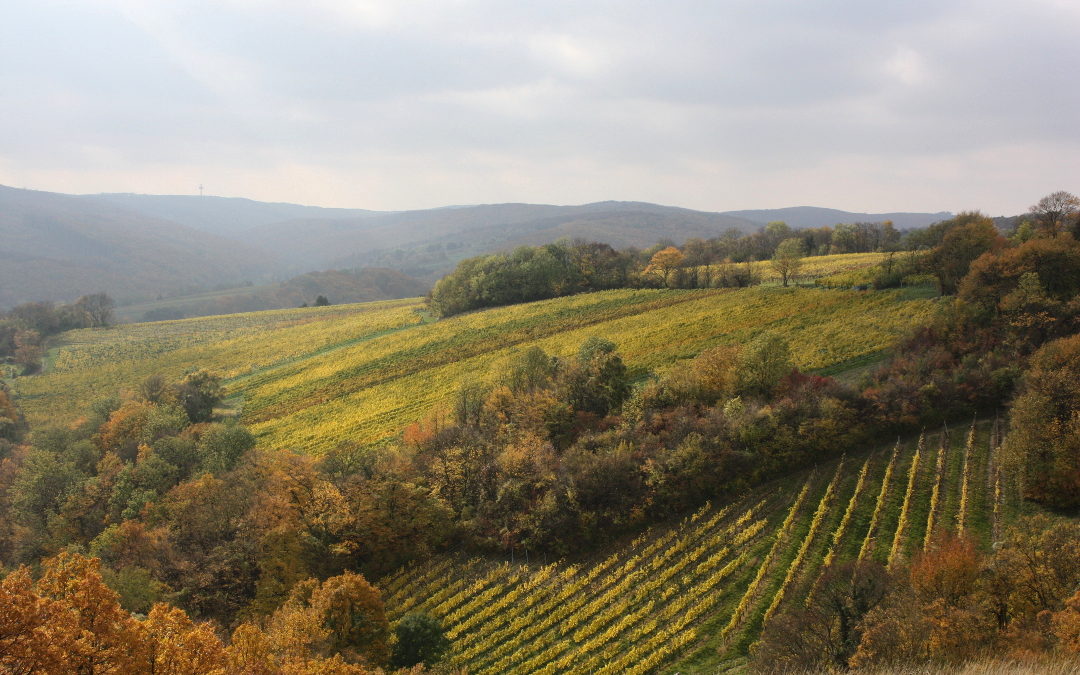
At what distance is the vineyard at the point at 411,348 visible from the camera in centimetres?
5891

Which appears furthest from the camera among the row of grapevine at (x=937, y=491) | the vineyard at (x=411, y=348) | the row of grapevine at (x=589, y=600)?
the vineyard at (x=411, y=348)

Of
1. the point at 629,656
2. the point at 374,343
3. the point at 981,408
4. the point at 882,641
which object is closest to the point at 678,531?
the point at 629,656

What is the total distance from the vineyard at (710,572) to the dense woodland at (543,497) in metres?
1.80

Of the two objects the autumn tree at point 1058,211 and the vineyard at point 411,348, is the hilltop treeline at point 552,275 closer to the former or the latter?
the vineyard at point 411,348

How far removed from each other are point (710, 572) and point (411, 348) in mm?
63344

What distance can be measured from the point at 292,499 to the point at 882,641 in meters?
33.6

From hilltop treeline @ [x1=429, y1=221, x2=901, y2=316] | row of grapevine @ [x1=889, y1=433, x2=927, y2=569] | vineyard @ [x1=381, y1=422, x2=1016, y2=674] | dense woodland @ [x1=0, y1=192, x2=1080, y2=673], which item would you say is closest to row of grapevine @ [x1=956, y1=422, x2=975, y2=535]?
vineyard @ [x1=381, y1=422, x2=1016, y2=674]

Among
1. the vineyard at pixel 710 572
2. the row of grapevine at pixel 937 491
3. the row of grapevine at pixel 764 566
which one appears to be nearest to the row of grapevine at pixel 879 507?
the vineyard at pixel 710 572

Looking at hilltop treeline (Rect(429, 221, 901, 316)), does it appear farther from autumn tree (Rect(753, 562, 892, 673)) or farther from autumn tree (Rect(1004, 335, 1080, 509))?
autumn tree (Rect(753, 562, 892, 673))

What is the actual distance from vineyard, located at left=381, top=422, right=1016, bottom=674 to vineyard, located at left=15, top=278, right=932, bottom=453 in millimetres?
17801

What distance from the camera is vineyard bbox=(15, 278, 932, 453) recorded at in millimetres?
58906

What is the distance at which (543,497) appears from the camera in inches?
1435

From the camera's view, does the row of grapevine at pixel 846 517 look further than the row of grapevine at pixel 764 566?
Yes

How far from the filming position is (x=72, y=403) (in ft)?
276
